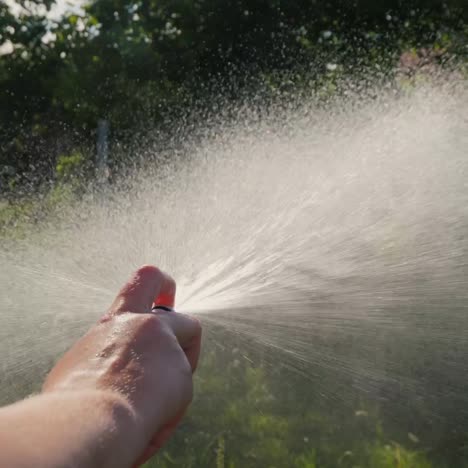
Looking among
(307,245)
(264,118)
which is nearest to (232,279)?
(307,245)

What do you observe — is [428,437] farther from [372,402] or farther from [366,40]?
[366,40]

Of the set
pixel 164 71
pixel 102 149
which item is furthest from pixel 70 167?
pixel 164 71

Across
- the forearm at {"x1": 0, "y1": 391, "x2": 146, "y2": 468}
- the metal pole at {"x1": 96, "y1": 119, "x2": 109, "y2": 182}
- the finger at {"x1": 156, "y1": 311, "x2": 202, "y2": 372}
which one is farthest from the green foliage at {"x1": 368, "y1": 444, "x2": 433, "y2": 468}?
the metal pole at {"x1": 96, "y1": 119, "x2": 109, "y2": 182}

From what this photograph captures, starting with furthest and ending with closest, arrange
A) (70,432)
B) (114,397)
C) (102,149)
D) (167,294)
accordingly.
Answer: (102,149), (167,294), (114,397), (70,432)

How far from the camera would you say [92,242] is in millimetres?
4996

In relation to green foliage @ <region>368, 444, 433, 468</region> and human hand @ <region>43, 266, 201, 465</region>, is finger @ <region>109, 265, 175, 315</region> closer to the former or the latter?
human hand @ <region>43, 266, 201, 465</region>

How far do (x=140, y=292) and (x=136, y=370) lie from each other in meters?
0.24

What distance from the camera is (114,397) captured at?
1.05m

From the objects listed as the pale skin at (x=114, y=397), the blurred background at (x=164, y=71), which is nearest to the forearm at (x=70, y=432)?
the pale skin at (x=114, y=397)

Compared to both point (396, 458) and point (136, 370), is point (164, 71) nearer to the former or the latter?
point (396, 458)

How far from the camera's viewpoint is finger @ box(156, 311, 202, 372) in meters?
1.35

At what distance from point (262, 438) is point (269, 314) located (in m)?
0.54

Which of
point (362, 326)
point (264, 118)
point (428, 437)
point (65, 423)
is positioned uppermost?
point (264, 118)

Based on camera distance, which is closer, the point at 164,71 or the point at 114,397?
the point at 114,397
